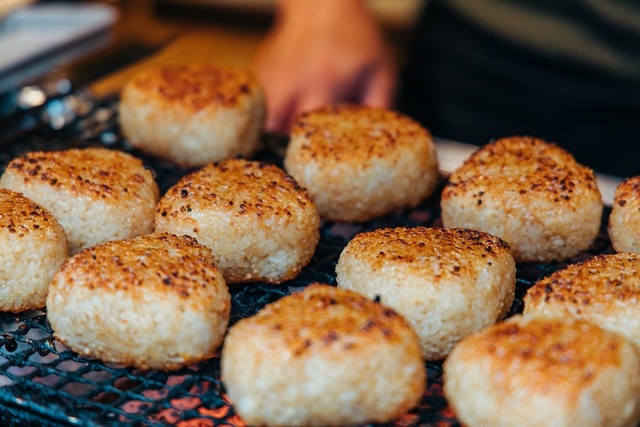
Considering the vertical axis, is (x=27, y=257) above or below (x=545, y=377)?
below

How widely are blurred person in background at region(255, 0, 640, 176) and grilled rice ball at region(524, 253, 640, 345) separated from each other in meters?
1.81

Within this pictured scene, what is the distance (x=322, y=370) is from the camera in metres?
1.79

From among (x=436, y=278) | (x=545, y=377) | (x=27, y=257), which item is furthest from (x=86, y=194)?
(x=545, y=377)

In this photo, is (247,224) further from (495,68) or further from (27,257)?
(495,68)

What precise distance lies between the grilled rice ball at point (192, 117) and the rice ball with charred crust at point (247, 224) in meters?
0.56

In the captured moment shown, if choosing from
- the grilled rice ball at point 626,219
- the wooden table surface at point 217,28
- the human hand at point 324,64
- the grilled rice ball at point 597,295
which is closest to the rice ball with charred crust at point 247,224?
the grilled rice ball at point 597,295

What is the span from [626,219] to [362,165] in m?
0.88

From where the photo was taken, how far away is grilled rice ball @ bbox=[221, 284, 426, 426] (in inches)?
70.6

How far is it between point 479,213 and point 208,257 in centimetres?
89

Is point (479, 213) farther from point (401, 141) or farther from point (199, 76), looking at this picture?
point (199, 76)

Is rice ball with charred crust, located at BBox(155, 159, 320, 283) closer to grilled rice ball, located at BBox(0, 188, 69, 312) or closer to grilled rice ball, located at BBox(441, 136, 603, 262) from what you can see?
grilled rice ball, located at BBox(0, 188, 69, 312)

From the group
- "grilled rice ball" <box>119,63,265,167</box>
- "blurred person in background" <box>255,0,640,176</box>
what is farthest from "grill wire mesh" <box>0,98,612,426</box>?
"blurred person in background" <box>255,0,640,176</box>

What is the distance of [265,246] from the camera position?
8.20ft

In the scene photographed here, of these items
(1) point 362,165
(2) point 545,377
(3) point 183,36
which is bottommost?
(3) point 183,36
